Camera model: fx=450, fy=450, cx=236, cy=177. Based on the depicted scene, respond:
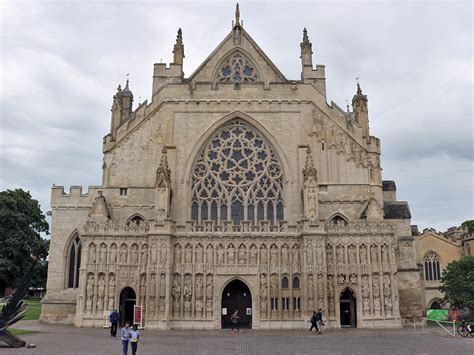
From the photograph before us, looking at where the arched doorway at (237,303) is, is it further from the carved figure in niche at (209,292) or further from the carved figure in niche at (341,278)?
the carved figure in niche at (341,278)

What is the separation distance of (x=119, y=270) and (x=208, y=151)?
415 inches

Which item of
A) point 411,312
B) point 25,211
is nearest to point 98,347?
point 411,312

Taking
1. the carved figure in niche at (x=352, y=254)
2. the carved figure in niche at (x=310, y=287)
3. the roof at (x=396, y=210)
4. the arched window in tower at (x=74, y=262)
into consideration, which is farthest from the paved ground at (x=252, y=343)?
the roof at (x=396, y=210)

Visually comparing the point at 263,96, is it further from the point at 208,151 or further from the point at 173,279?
the point at 173,279

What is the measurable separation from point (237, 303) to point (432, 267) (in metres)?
30.0

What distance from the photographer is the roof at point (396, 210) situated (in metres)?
31.6

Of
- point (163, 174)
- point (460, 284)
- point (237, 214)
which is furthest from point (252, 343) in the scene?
point (460, 284)

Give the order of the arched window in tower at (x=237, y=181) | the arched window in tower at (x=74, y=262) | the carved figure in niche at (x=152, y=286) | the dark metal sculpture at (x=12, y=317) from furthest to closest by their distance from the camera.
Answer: the arched window in tower at (x=74, y=262), the arched window in tower at (x=237, y=181), the carved figure in niche at (x=152, y=286), the dark metal sculpture at (x=12, y=317)

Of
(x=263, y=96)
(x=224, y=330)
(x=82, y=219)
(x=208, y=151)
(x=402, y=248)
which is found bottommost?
(x=224, y=330)

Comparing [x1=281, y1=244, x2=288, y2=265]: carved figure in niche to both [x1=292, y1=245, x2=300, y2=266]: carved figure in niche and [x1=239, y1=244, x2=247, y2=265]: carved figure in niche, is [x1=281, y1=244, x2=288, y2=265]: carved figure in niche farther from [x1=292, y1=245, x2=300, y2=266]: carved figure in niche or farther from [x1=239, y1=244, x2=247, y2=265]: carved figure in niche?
[x1=239, y1=244, x2=247, y2=265]: carved figure in niche

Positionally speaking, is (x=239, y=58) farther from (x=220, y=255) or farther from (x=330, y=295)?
(x=330, y=295)

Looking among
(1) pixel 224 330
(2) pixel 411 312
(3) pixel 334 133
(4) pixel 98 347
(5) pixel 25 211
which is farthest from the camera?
(5) pixel 25 211

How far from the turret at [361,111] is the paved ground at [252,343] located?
15411mm

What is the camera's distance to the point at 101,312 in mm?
27875
